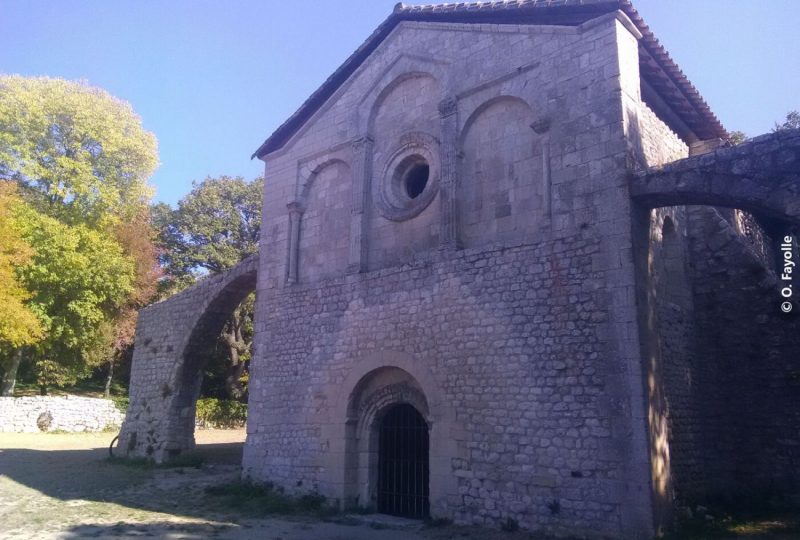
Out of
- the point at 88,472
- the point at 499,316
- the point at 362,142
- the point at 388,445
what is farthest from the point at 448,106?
the point at 88,472

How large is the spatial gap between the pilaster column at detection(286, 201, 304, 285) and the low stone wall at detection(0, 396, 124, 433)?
16016 mm

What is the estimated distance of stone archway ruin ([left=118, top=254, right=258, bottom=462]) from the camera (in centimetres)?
1474

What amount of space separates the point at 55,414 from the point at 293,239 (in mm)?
16384

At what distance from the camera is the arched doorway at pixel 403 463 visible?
9789 mm

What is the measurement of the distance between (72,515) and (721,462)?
10.4 meters

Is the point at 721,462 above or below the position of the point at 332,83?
below

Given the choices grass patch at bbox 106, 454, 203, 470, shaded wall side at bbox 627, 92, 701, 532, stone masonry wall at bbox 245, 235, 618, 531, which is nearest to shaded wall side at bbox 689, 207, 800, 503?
shaded wall side at bbox 627, 92, 701, 532

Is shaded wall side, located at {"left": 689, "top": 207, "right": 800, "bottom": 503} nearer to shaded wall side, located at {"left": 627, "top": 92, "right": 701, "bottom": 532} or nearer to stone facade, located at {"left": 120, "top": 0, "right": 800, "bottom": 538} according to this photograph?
stone facade, located at {"left": 120, "top": 0, "right": 800, "bottom": 538}

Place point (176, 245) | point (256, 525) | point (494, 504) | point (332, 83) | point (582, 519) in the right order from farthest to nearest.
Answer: point (176, 245) < point (332, 83) < point (256, 525) < point (494, 504) < point (582, 519)

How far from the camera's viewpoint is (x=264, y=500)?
10.9m

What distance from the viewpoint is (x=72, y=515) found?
934 centimetres

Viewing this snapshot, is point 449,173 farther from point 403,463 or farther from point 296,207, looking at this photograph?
point 403,463

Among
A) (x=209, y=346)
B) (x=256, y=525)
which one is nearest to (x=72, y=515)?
(x=256, y=525)

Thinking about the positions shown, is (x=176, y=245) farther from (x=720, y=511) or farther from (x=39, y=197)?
(x=720, y=511)
